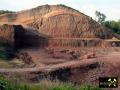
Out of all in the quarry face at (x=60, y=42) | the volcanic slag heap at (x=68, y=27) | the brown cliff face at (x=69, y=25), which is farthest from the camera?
the brown cliff face at (x=69, y=25)

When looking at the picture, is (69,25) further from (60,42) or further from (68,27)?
(60,42)

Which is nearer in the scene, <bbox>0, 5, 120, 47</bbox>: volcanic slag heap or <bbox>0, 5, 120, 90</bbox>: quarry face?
<bbox>0, 5, 120, 90</bbox>: quarry face

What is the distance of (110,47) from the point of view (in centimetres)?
3394

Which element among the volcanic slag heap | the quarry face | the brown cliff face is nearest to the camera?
the quarry face

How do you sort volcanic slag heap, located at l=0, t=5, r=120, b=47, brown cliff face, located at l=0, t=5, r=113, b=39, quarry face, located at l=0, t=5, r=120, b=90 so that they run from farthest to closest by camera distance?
brown cliff face, located at l=0, t=5, r=113, b=39
volcanic slag heap, located at l=0, t=5, r=120, b=47
quarry face, located at l=0, t=5, r=120, b=90

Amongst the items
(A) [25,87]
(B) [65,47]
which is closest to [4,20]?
(B) [65,47]

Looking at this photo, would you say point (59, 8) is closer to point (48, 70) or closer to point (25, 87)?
point (48, 70)

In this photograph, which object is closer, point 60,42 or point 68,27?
point 60,42

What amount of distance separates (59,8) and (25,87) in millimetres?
24892

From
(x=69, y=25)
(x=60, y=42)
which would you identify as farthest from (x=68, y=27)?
(x=60, y=42)

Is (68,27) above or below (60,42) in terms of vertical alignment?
above

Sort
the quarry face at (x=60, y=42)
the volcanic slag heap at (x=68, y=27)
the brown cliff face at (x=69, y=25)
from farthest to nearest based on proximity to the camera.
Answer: the brown cliff face at (x=69, y=25), the volcanic slag heap at (x=68, y=27), the quarry face at (x=60, y=42)

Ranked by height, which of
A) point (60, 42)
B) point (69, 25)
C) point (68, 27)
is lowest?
point (60, 42)

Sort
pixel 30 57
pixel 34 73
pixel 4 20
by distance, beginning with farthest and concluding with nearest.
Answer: pixel 4 20 → pixel 30 57 → pixel 34 73
